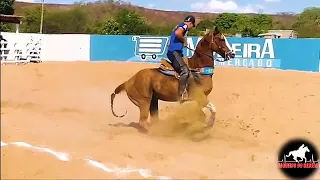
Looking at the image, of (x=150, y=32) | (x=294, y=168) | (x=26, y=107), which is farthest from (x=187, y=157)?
(x=150, y=32)

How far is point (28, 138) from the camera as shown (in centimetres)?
744

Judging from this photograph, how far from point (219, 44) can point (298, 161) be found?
3163 millimetres

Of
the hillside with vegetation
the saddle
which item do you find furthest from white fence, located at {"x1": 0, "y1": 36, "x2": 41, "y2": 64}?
the saddle

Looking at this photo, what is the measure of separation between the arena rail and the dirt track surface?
748 centimetres

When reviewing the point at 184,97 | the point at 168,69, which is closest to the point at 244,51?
the point at 168,69

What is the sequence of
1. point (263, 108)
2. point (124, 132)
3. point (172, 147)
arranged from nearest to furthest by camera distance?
point (172, 147) → point (124, 132) → point (263, 108)

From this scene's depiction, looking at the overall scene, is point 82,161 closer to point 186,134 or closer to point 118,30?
point 186,134

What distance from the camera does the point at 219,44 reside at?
9539 mm

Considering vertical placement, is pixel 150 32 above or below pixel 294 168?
above

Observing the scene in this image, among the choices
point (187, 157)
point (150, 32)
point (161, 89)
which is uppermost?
point (150, 32)

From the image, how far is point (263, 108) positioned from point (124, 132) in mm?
5377

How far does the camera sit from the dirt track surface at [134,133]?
20.7ft

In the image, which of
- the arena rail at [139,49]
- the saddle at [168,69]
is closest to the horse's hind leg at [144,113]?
the saddle at [168,69]

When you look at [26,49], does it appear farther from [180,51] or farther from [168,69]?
[180,51]
